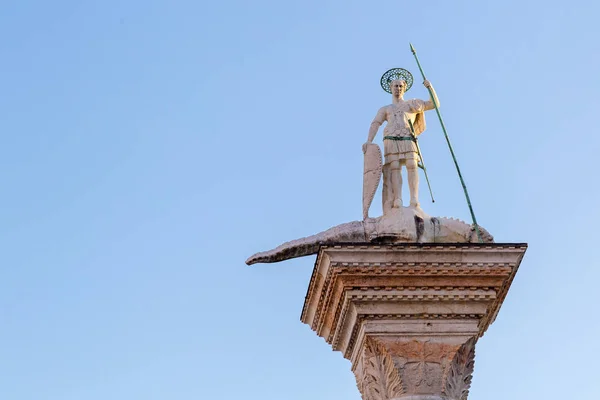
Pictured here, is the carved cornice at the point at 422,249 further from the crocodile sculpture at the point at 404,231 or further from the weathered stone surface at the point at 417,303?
the crocodile sculpture at the point at 404,231

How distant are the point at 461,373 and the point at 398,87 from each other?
175 inches

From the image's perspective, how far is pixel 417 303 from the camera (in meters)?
12.6

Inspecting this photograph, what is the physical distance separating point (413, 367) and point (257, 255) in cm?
284

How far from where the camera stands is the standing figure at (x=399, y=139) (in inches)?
555

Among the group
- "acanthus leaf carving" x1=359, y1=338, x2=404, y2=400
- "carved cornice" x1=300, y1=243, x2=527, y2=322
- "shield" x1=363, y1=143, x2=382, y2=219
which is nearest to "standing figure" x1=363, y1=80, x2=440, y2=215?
"shield" x1=363, y1=143, x2=382, y2=219

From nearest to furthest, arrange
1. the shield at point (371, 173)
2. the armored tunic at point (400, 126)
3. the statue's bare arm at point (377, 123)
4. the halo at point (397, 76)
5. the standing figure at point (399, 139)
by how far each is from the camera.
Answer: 1. the shield at point (371, 173)
2. the standing figure at point (399, 139)
3. the armored tunic at point (400, 126)
4. the statue's bare arm at point (377, 123)
5. the halo at point (397, 76)

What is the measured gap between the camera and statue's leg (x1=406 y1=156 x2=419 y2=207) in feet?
45.9

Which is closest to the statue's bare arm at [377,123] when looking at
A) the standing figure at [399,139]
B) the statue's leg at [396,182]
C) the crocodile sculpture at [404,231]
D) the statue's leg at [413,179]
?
the standing figure at [399,139]

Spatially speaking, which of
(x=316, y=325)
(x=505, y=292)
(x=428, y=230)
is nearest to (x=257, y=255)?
(x=316, y=325)

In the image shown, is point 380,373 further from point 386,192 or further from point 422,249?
point 386,192

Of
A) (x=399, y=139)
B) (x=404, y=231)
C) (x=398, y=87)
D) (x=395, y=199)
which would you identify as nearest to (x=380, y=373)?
(x=404, y=231)

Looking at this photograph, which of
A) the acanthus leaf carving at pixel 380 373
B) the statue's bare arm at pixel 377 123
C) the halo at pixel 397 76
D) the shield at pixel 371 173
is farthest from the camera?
the halo at pixel 397 76

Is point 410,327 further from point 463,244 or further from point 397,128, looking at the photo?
point 397,128

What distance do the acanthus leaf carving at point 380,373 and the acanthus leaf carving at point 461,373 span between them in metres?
0.61
